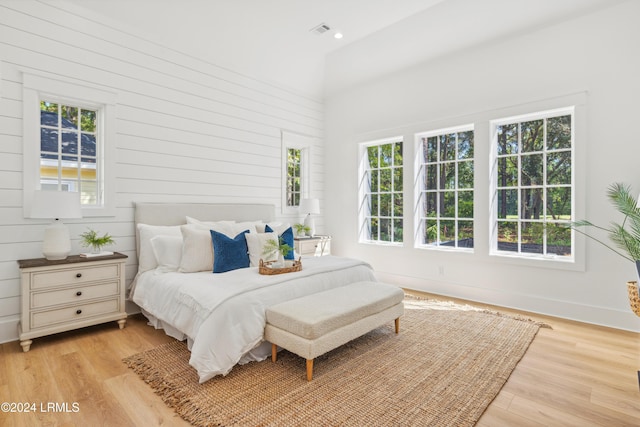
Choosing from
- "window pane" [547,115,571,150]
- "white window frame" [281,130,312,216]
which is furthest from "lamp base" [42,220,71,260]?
"window pane" [547,115,571,150]

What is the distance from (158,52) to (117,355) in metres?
3.27

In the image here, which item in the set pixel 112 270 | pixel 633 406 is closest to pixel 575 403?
pixel 633 406

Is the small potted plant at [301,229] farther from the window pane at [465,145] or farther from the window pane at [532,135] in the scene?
the window pane at [532,135]

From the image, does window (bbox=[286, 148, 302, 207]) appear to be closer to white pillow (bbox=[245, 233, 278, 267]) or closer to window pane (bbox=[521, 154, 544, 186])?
white pillow (bbox=[245, 233, 278, 267])

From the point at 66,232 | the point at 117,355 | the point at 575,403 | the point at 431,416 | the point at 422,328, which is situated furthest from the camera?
the point at 422,328

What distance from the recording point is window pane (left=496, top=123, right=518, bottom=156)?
404 cm

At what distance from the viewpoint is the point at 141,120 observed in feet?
12.2

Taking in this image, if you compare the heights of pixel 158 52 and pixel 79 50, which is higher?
pixel 158 52

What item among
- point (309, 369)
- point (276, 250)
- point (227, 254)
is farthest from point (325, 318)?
point (227, 254)

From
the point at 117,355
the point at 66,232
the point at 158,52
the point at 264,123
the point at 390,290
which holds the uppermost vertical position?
the point at 158,52

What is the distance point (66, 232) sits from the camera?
2.98 m

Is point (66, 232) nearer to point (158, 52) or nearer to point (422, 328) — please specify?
point (158, 52)

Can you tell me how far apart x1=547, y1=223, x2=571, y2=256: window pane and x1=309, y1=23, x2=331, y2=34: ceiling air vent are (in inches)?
145

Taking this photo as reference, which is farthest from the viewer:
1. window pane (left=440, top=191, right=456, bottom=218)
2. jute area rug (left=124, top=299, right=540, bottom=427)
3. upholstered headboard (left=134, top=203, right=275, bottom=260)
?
window pane (left=440, top=191, right=456, bottom=218)
